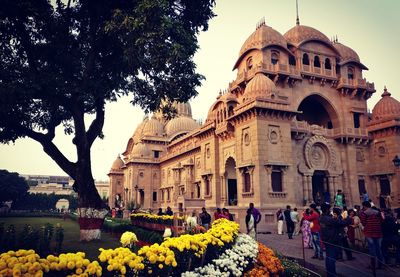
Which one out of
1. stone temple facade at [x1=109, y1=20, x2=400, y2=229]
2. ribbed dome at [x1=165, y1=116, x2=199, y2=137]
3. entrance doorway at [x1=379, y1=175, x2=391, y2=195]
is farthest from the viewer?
ribbed dome at [x1=165, y1=116, x2=199, y2=137]

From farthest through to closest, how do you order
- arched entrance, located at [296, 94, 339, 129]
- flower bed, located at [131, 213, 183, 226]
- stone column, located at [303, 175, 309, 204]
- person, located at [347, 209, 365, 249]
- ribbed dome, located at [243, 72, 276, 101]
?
arched entrance, located at [296, 94, 339, 129] < stone column, located at [303, 175, 309, 204] < ribbed dome, located at [243, 72, 276, 101] < flower bed, located at [131, 213, 183, 226] < person, located at [347, 209, 365, 249]

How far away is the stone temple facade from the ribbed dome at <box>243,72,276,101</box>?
76 millimetres

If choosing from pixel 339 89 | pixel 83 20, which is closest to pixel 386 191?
pixel 339 89

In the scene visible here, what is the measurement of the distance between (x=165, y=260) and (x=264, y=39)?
2511 cm

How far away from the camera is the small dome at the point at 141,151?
4928 centimetres

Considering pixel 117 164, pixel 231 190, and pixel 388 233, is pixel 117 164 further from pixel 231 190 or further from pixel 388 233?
pixel 388 233

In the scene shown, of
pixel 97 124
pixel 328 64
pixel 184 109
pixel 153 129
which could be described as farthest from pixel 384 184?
pixel 184 109

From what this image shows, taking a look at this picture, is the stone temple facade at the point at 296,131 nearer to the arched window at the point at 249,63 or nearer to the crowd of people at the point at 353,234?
the arched window at the point at 249,63

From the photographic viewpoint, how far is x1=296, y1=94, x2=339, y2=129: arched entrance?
2989 centimetres

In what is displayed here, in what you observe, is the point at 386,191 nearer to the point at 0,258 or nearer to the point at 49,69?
the point at 49,69

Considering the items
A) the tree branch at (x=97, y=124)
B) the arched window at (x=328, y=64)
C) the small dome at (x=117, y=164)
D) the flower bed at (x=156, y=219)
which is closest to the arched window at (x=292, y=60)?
the arched window at (x=328, y=64)

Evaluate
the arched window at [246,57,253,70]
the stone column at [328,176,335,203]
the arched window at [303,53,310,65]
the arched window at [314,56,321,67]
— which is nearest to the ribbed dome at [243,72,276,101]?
the arched window at [246,57,253,70]

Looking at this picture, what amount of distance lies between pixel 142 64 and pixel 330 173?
20698 millimetres

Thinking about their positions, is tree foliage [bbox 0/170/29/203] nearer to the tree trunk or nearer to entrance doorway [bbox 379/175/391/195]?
the tree trunk
